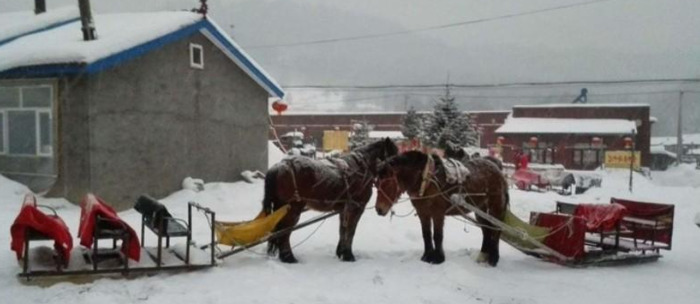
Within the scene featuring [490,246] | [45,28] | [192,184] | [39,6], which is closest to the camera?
[490,246]

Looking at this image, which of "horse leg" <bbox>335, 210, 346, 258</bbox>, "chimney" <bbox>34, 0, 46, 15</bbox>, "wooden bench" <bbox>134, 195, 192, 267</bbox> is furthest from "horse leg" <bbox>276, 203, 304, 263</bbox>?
"chimney" <bbox>34, 0, 46, 15</bbox>

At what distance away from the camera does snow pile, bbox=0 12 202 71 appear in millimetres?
13609

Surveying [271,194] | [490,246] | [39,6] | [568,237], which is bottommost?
[490,246]

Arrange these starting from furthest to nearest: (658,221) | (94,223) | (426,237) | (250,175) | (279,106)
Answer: (279,106) < (250,175) < (658,221) < (426,237) < (94,223)

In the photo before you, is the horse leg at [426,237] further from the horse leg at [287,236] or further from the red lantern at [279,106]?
the red lantern at [279,106]

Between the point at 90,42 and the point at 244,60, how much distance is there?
478cm

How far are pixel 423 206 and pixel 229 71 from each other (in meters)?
10.5

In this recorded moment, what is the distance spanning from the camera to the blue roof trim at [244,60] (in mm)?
17031

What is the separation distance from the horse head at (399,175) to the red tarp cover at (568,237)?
2385mm

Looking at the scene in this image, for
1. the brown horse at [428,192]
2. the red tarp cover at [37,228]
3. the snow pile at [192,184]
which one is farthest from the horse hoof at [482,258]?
the snow pile at [192,184]

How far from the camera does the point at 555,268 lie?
9.30 meters

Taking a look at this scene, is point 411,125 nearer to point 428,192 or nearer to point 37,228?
point 428,192

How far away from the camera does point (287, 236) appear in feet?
29.3

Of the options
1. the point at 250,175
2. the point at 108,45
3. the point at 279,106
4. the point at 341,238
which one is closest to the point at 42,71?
the point at 108,45
